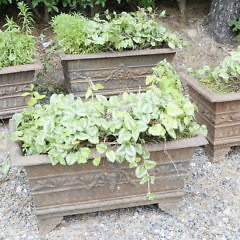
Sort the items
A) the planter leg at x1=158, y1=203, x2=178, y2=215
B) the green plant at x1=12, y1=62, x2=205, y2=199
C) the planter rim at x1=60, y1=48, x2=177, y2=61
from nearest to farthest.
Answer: the green plant at x1=12, y1=62, x2=205, y2=199
the planter leg at x1=158, y1=203, x2=178, y2=215
the planter rim at x1=60, y1=48, x2=177, y2=61

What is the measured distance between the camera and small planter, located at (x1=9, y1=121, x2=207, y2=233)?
197 cm

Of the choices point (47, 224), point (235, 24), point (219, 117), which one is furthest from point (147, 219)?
point (235, 24)

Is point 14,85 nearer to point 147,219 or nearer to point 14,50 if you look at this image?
point 14,50

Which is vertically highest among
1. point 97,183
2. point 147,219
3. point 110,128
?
point 110,128

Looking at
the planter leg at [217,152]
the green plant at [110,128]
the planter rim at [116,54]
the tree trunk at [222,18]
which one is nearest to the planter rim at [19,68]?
the planter rim at [116,54]

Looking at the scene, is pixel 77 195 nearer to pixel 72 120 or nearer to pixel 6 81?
pixel 72 120

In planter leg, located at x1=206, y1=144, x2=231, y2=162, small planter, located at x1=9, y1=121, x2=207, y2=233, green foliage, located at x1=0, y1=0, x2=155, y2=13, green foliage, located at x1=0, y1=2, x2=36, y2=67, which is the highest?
green foliage, located at x1=0, y1=0, x2=155, y2=13

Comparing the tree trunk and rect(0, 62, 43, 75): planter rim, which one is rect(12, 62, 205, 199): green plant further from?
the tree trunk

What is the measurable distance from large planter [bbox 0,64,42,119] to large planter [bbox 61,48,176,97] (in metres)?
0.32

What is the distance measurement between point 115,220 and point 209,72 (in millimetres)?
1316

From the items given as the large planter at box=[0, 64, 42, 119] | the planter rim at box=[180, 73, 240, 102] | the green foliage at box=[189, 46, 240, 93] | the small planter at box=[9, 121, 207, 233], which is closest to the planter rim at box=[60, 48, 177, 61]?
the large planter at box=[0, 64, 42, 119]

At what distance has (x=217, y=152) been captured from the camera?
2719 mm

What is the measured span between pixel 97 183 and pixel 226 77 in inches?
46.7

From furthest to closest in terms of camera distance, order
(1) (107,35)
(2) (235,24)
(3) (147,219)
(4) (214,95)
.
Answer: (2) (235,24) → (1) (107,35) → (4) (214,95) → (3) (147,219)
